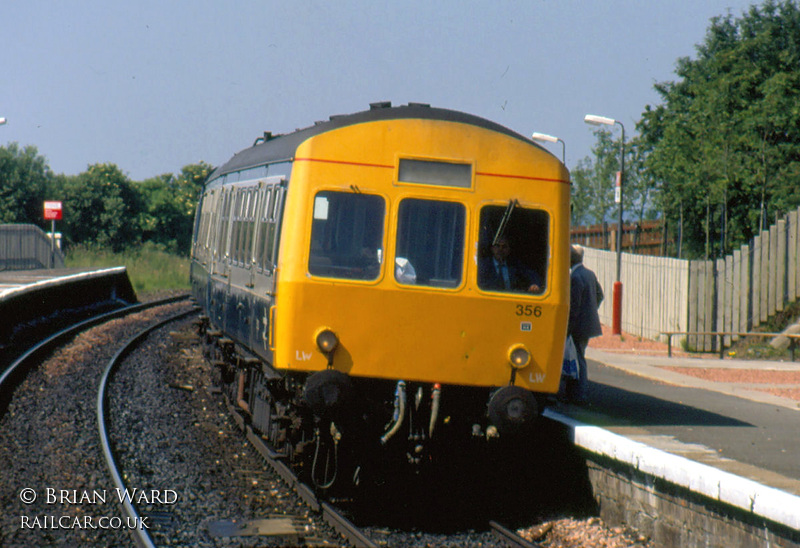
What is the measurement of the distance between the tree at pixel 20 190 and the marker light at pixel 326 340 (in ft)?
178

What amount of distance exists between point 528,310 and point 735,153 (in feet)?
80.5

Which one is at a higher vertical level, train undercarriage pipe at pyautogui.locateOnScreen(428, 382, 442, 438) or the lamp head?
the lamp head

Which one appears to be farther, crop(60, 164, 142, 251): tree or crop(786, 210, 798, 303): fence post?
crop(60, 164, 142, 251): tree

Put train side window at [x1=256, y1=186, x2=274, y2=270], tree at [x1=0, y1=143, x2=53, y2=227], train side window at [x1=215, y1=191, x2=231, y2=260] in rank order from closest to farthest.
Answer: train side window at [x1=256, y1=186, x2=274, y2=270], train side window at [x1=215, y1=191, x2=231, y2=260], tree at [x1=0, y1=143, x2=53, y2=227]

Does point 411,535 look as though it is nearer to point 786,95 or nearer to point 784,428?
point 784,428

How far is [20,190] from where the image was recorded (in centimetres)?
5912

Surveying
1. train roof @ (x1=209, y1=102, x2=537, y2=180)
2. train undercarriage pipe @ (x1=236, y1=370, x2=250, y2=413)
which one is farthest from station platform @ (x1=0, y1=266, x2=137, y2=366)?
train roof @ (x1=209, y1=102, x2=537, y2=180)

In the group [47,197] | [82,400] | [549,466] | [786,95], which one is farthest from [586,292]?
[47,197]

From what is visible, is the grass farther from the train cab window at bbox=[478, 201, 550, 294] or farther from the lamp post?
the train cab window at bbox=[478, 201, 550, 294]

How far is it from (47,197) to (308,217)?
55.7 meters

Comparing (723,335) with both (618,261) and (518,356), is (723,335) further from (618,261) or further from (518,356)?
(518,356)

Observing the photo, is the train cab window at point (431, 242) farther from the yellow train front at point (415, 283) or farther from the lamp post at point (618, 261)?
the lamp post at point (618, 261)

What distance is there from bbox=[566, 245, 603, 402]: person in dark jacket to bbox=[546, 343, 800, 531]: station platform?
0.71ft

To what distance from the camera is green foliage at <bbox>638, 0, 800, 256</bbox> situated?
30.4 metres
